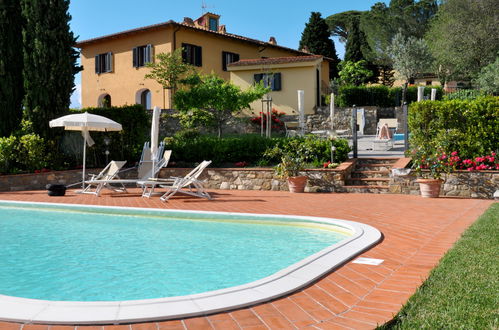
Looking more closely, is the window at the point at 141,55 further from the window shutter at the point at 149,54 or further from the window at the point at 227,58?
the window at the point at 227,58

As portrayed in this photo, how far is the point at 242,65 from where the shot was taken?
26484mm

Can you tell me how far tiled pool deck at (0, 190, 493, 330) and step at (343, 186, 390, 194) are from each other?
0.44m

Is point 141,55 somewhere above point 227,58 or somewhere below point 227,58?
below

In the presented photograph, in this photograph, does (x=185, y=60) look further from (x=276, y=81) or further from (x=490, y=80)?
(x=490, y=80)

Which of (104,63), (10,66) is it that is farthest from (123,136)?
(104,63)

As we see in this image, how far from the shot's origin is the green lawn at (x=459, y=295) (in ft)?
9.53

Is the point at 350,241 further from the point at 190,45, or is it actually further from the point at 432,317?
the point at 190,45

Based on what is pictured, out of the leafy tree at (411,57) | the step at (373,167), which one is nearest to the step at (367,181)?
the step at (373,167)

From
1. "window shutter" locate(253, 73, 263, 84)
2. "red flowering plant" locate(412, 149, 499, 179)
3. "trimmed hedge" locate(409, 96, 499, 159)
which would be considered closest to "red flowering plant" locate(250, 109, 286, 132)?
"window shutter" locate(253, 73, 263, 84)

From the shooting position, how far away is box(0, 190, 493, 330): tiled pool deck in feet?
10.2

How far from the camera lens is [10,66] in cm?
1473

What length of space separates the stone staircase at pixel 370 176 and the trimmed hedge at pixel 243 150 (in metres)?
0.59

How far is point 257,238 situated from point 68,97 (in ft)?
35.7

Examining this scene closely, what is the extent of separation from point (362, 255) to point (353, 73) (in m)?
35.8
